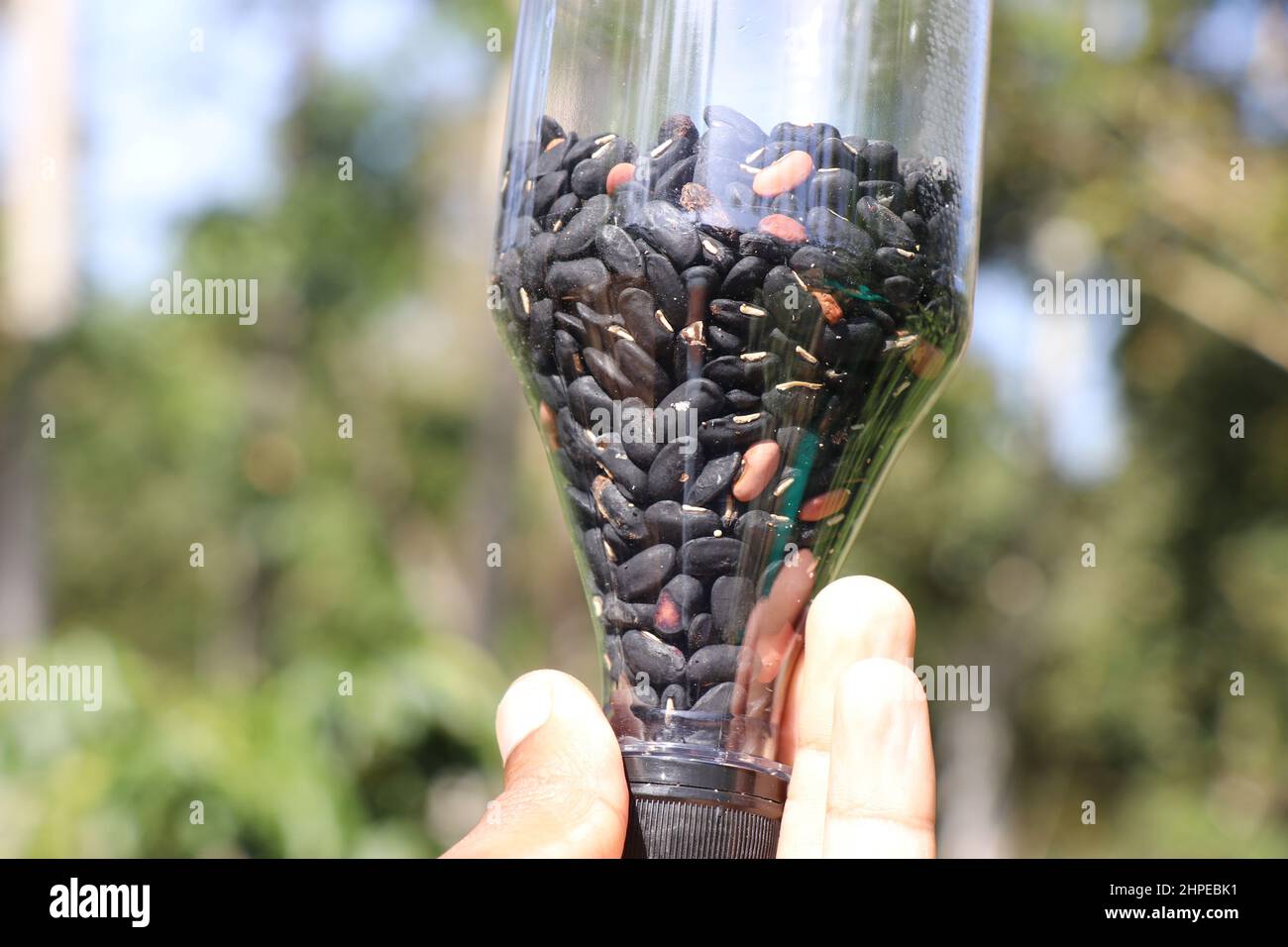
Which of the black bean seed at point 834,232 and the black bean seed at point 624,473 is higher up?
the black bean seed at point 834,232

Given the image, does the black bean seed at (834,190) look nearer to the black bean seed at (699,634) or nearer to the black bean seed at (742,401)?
the black bean seed at (742,401)

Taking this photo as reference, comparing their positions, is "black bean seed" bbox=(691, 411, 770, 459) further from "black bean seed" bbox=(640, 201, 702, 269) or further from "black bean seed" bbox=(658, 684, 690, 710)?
"black bean seed" bbox=(658, 684, 690, 710)

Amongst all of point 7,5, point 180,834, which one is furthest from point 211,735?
point 7,5

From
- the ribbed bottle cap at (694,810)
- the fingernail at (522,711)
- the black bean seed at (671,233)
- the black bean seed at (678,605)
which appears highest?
the black bean seed at (671,233)

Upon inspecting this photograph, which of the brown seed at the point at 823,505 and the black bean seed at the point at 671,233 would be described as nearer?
the black bean seed at the point at 671,233

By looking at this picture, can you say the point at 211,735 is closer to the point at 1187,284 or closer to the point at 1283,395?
the point at 1187,284

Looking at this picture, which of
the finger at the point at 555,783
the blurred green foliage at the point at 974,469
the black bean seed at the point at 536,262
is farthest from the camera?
the blurred green foliage at the point at 974,469

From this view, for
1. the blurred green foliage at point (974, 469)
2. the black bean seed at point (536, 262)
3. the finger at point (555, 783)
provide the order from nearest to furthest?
1. the finger at point (555, 783)
2. the black bean seed at point (536, 262)
3. the blurred green foliage at point (974, 469)

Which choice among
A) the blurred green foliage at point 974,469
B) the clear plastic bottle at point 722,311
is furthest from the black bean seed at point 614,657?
the blurred green foliage at point 974,469
